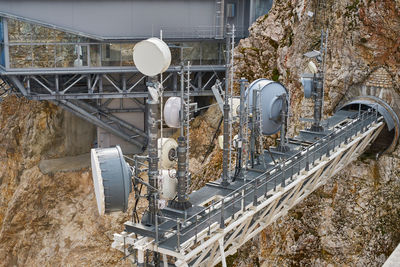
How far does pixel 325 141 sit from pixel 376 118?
18.0ft

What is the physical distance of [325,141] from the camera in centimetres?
2683

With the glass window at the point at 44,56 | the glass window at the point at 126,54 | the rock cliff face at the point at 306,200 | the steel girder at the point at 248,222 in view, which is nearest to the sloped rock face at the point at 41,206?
the rock cliff face at the point at 306,200

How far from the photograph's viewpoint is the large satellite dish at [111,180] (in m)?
17.0

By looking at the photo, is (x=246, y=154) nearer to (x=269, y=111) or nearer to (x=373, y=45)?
(x=269, y=111)

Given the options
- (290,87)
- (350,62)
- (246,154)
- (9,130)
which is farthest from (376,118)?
(9,130)

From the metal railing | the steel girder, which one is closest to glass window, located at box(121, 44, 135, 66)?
the metal railing

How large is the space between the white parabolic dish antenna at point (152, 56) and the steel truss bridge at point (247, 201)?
5.02 m

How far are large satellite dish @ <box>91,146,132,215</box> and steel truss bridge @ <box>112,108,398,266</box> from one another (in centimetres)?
114

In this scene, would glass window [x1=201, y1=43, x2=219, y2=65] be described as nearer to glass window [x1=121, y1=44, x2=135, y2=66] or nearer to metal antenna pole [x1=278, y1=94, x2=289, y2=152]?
glass window [x1=121, y1=44, x2=135, y2=66]

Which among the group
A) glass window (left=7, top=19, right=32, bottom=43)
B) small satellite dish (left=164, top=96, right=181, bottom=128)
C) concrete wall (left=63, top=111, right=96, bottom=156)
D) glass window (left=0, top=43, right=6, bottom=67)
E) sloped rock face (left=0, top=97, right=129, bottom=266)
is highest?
glass window (left=7, top=19, right=32, bottom=43)

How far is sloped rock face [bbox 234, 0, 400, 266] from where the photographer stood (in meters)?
31.2

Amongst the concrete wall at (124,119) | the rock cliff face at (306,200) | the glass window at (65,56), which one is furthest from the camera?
the concrete wall at (124,119)

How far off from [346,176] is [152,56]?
19.0m

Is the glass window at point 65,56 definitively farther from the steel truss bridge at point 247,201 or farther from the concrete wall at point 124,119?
the steel truss bridge at point 247,201
